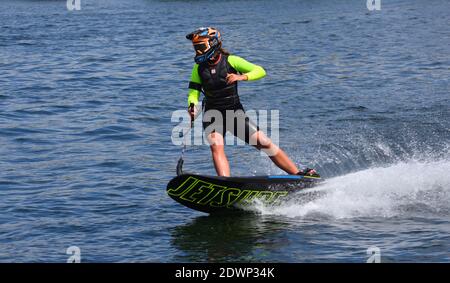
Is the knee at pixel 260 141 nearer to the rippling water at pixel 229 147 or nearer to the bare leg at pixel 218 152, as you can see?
the bare leg at pixel 218 152

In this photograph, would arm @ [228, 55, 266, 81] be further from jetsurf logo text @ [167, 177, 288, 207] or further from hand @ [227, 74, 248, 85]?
jetsurf logo text @ [167, 177, 288, 207]

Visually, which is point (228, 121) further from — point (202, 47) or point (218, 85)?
point (202, 47)

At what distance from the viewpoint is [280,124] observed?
2039 centimetres

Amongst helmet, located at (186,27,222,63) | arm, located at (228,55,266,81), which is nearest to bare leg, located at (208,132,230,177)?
arm, located at (228,55,266,81)

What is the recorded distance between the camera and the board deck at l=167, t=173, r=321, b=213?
12281 millimetres

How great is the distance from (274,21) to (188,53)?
10147mm

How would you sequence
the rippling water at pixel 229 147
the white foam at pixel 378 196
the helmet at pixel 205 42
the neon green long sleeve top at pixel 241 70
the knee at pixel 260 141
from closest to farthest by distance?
the rippling water at pixel 229 147 → the helmet at pixel 205 42 → the neon green long sleeve top at pixel 241 70 → the knee at pixel 260 141 → the white foam at pixel 378 196

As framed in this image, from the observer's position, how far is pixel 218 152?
40.9 feet

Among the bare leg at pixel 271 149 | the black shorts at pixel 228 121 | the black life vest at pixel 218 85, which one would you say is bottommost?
the bare leg at pixel 271 149

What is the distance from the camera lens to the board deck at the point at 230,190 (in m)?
12.3

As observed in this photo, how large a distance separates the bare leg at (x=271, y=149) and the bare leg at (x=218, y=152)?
0.56m

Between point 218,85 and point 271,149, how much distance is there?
139cm

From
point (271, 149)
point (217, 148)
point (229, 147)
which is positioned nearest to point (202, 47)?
point (217, 148)

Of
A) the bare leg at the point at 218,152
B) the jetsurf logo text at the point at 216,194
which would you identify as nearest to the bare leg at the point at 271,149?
the jetsurf logo text at the point at 216,194
